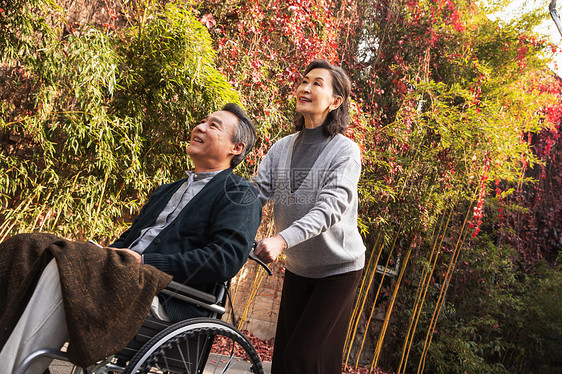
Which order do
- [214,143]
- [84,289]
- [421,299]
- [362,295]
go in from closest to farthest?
[84,289] → [214,143] → [362,295] → [421,299]

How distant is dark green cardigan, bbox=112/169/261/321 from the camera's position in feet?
4.25

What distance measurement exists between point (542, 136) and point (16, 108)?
6775 mm

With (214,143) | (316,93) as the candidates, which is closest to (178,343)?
(214,143)

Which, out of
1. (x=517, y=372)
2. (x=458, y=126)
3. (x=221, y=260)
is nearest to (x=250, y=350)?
(x=221, y=260)

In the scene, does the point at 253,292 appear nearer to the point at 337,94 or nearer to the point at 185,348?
the point at 337,94

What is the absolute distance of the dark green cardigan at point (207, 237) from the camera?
1.30 metres

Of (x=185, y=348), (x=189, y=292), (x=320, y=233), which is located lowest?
(x=185, y=348)

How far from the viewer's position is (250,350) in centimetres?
138

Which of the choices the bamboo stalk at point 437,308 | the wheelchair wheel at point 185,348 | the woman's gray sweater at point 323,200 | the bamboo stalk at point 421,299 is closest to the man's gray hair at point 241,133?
the woman's gray sweater at point 323,200

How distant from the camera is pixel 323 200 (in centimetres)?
144

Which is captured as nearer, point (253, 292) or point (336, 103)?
point (336, 103)

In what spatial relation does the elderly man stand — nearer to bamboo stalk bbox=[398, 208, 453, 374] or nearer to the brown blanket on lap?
the brown blanket on lap

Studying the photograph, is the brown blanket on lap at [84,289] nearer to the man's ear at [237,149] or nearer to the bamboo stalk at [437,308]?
the man's ear at [237,149]

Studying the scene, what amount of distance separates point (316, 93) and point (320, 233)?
0.51m
